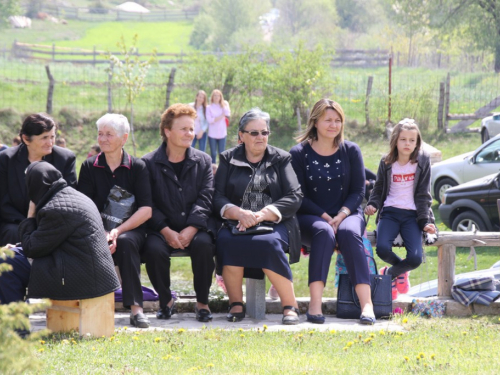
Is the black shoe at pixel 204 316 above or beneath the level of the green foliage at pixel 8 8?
beneath

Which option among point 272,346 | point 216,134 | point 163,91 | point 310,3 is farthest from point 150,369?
point 310,3

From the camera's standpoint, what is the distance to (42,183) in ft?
18.3

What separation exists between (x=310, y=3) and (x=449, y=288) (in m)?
78.9

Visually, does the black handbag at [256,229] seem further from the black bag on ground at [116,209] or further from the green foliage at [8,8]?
the green foliage at [8,8]

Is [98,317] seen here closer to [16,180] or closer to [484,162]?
[16,180]

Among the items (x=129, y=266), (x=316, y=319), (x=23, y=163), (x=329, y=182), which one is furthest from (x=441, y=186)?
(x=23, y=163)

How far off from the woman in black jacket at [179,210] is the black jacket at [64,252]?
0.76 m

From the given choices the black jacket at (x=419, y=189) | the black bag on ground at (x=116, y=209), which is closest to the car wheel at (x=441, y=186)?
the black jacket at (x=419, y=189)

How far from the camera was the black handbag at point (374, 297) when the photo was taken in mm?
6379

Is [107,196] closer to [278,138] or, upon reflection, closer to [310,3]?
[278,138]

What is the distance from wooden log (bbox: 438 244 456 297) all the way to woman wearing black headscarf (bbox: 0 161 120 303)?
2932 millimetres

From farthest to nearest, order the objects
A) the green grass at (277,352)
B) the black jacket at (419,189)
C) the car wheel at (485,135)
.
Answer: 1. the car wheel at (485,135)
2. the black jacket at (419,189)
3. the green grass at (277,352)

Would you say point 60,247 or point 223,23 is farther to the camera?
point 223,23

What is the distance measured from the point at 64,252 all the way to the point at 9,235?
92 centimetres
